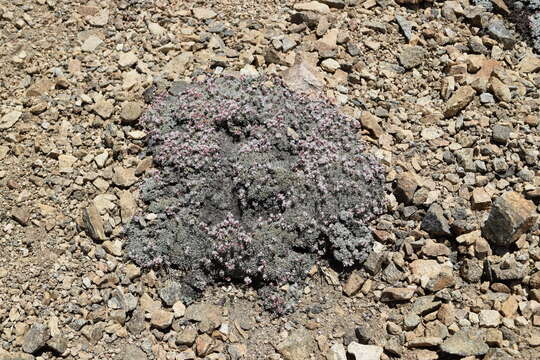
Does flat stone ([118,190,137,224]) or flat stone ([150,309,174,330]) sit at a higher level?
flat stone ([118,190,137,224])

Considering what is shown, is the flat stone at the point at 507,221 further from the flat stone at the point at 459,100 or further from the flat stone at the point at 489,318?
the flat stone at the point at 459,100

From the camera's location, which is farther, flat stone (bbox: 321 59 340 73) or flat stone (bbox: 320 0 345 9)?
flat stone (bbox: 320 0 345 9)

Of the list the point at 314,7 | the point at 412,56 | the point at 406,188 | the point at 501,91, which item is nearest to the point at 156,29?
the point at 314,7

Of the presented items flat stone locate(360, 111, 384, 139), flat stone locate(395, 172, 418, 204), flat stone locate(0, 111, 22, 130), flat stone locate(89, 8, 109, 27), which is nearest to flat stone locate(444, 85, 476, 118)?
flat stone locate(360, 111, 384, 139)

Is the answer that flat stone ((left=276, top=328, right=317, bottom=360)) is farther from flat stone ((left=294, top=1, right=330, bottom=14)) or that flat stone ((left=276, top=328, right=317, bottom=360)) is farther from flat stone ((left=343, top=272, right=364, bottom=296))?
flat stone ((left=294, top=1, right=330, bottom=14))

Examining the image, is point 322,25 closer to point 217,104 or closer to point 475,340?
point 217,104

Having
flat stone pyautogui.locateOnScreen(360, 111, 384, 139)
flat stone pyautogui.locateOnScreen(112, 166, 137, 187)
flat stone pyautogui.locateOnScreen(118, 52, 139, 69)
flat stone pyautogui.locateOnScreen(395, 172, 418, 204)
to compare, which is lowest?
flat stone pyautogui.locateOnScreen(112, 166, 137, 187)

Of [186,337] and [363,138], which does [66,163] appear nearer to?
[186,337]

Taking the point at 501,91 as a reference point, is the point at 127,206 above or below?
below
